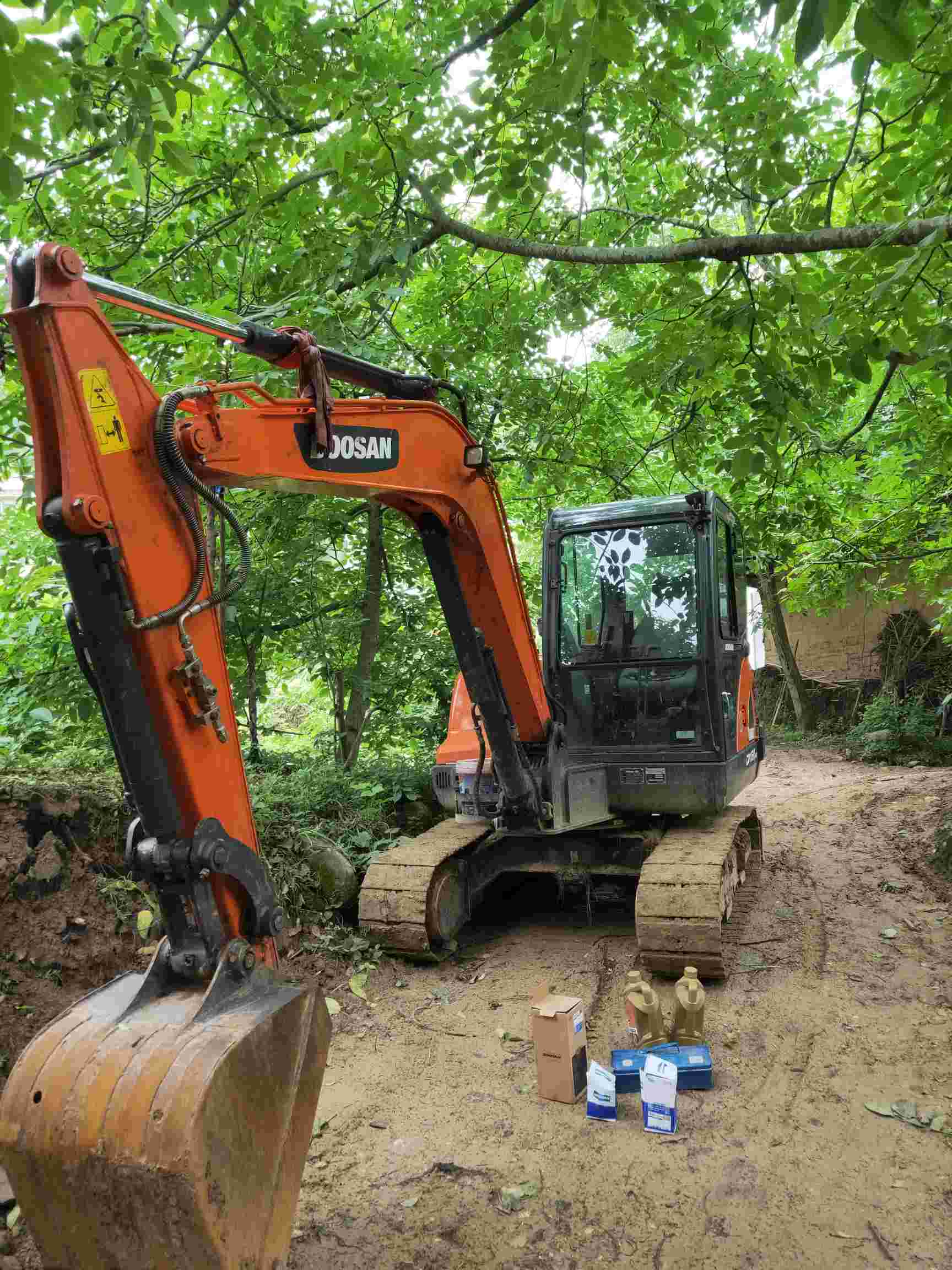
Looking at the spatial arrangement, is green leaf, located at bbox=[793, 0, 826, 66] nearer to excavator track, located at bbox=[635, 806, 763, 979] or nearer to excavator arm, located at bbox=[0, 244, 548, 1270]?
excavator arm, located at bbox=[0, 244, 548, 1270]

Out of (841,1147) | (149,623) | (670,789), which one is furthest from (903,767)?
(149,623)

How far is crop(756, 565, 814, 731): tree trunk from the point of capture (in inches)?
655

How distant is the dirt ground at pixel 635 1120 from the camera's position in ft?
9.63

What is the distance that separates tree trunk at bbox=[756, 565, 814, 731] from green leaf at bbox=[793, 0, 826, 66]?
15.3 meters

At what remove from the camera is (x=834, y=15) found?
1.76 meters

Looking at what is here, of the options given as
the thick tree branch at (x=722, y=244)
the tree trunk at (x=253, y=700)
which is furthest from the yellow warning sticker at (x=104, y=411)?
the tree trunk at (x=253, y=700)

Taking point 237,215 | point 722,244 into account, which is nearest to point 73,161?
point 237,215

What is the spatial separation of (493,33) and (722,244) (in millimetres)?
1308

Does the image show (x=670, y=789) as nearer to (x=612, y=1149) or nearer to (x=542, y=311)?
(x=612, y=1149)

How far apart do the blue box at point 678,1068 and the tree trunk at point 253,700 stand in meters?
4.02

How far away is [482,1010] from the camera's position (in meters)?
4.88

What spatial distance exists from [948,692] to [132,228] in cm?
1364

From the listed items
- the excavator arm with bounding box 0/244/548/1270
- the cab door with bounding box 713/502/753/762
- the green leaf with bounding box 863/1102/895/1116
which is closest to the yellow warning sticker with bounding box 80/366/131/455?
the excavator arm with bounding box 0/244/548/1270

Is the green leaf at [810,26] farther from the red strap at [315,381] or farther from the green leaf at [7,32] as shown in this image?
the red strap at [315,381]
